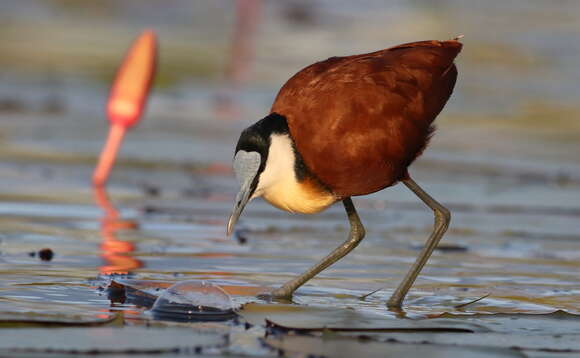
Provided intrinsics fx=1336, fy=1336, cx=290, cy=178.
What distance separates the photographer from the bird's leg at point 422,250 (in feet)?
21.2

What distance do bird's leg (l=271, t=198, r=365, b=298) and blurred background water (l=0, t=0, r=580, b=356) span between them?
10cm

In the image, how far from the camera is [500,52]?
1938cm

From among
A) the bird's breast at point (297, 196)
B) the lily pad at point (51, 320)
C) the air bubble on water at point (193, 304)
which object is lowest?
the lily pad at point (51, 320)

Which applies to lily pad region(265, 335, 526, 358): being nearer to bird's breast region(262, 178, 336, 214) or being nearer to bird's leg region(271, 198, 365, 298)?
bird's leg region(271, 198, 365, 298)

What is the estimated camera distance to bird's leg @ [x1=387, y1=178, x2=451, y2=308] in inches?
254

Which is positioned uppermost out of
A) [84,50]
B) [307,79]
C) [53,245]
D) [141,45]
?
[84,50]

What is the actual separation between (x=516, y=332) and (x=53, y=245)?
3129 mm

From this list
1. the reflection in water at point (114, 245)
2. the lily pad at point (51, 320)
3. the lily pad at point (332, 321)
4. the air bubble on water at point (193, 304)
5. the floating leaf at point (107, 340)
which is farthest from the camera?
the reflection in water at point (114, 245)

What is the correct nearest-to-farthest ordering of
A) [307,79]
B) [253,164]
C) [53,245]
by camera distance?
[253,164]
[307,79]
[53,245]

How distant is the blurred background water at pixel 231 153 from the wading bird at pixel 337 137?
537 millimetres

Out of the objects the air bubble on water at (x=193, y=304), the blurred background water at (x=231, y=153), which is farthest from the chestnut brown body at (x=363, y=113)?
the air bubble on water at (x=193, y=304)

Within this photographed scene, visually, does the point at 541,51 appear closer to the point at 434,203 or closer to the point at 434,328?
the point at 434,203

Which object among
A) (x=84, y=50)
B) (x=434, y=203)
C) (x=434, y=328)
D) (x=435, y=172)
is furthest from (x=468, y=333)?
(x=84, y=50)

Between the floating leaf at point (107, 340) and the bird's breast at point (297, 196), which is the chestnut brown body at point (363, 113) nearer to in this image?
the bird's breast at point (297, 196)
